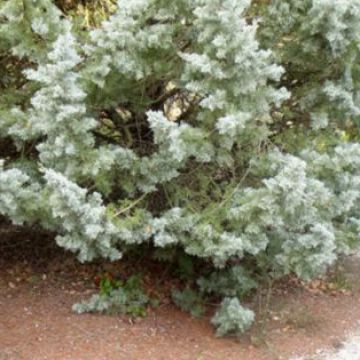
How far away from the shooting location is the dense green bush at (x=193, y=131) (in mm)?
3635

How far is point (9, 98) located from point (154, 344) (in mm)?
1895

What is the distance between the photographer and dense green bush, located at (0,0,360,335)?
363cm

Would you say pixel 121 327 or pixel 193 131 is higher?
pixel 193 131

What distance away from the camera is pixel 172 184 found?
434cm

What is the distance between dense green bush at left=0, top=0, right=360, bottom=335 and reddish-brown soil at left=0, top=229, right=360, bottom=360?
0.67 feet

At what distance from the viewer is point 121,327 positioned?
4.55m

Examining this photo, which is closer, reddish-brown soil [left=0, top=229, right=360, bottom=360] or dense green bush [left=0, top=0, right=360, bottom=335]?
dense green bush [left=0, top=0, right=360, bottom=335]

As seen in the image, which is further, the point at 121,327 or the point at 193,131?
the point at 121,327

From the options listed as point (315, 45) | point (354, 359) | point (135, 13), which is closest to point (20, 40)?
point (135, 13)

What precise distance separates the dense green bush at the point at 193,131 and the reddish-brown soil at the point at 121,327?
205 mm

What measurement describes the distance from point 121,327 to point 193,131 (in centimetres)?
161

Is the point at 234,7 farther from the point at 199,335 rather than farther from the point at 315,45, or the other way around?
the point at 199,335

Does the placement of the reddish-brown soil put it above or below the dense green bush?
below

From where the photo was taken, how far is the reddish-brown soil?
14.1 ft
